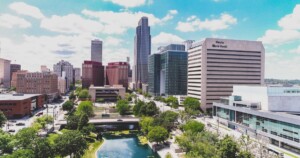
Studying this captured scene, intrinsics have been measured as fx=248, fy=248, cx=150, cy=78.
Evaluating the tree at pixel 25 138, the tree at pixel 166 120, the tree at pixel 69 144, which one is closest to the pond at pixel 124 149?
the tree at pixel 166 120

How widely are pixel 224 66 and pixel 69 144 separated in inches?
3572

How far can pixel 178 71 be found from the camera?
186250 millimetres

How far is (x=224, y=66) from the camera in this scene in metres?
123

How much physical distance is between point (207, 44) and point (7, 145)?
96.0 m

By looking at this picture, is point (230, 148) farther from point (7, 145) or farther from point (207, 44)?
point (207, 44)

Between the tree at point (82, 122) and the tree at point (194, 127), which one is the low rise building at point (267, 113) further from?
the tree at point (82, 122)

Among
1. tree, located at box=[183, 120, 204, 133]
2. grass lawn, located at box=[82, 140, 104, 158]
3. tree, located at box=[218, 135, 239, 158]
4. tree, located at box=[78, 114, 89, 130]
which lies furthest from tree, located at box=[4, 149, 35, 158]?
tree, located at box=[183, 120, 204, 133]

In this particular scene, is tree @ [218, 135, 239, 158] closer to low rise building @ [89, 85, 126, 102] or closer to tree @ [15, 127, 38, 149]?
tree @ [15, 127, 38, 149]

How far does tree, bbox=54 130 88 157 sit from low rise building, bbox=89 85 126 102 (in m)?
118

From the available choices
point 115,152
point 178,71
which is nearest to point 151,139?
point 115,152

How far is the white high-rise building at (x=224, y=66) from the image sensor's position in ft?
400

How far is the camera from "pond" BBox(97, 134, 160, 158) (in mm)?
65938

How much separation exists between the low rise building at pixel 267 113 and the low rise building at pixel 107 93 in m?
93.9

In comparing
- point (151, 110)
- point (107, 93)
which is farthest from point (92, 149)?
point (107, 93)
